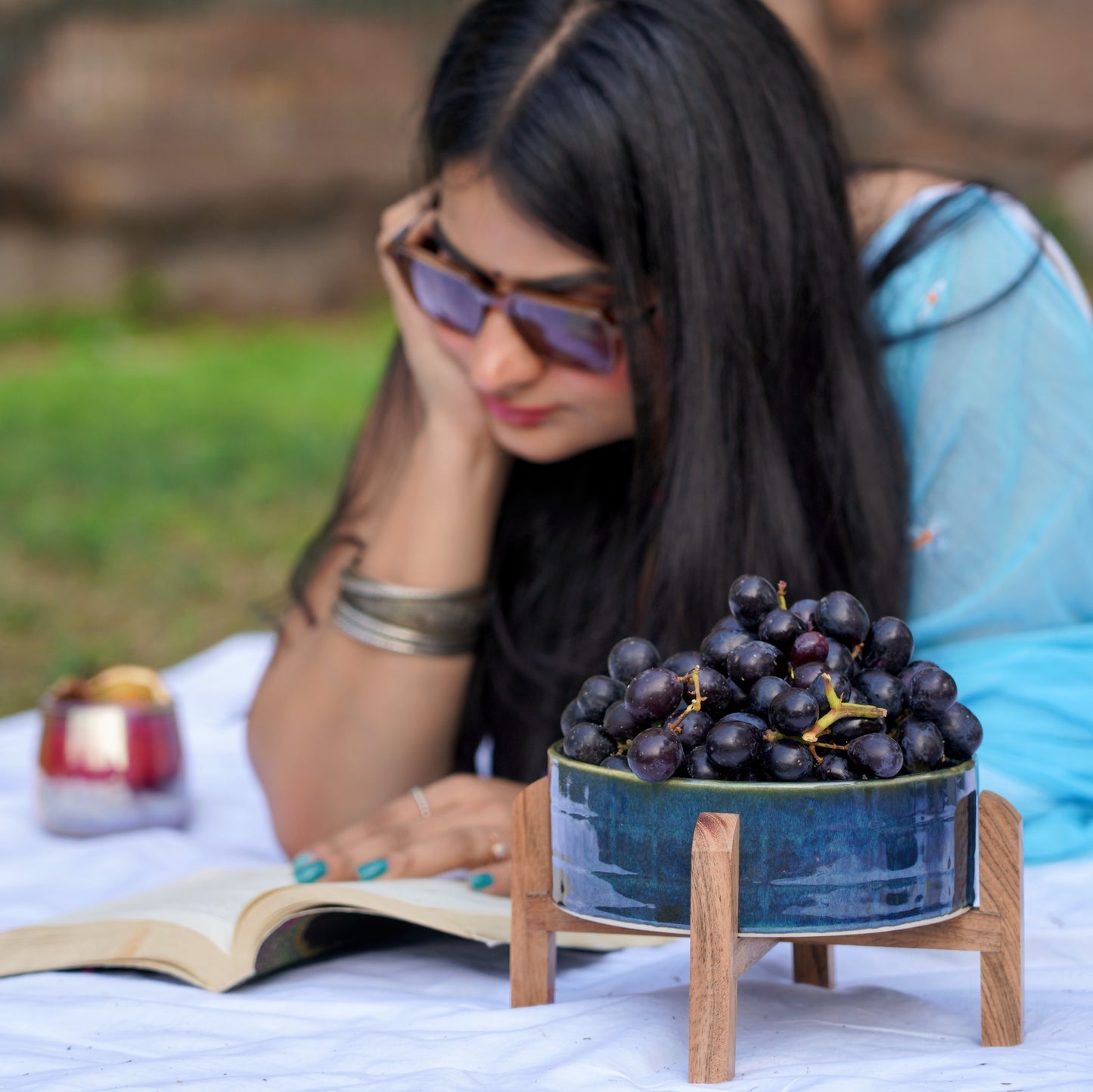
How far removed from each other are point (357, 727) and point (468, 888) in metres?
0.44

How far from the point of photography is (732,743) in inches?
37.6

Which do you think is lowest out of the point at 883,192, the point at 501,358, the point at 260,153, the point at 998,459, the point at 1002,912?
the point at 1002,912

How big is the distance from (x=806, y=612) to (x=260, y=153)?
7.72 metres

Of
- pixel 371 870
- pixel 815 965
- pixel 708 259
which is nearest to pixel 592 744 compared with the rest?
pixel 815 965

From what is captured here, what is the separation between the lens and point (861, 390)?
68.2 inches

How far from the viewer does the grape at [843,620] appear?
1.03m

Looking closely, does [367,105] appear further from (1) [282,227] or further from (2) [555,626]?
(2) [555,626]

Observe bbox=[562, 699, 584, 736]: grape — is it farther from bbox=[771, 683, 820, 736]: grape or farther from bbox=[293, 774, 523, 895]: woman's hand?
bbox=[293, 774, 523, 895]: woman's hand

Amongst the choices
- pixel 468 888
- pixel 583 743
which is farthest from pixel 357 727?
pixel 583 743

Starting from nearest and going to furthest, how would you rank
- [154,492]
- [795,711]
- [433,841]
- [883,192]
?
1. [795,711]
2. [433,841]
3. [883,192]
4. [154,492]

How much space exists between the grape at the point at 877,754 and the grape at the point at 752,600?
119 mm

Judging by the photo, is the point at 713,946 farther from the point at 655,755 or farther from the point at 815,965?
the point at 815,965

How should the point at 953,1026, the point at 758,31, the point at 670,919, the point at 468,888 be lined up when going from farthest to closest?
the point at 758,31
the point at 468,888
the point at 953,1026
the point at 670,919

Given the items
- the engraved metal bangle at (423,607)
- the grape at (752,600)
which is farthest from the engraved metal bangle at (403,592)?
the grape at (752,600)
